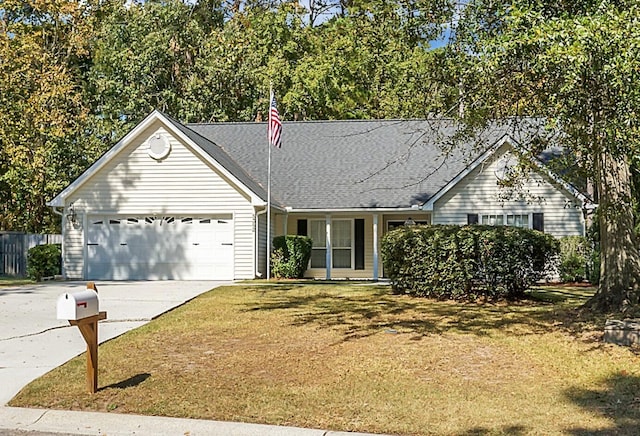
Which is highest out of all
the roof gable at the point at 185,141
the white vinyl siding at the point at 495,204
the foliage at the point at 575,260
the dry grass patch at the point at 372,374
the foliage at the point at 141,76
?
the foliage at the point at 141,76

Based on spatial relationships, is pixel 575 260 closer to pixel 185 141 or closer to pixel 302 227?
pixel 302 227

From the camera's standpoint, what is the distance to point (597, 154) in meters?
9.76

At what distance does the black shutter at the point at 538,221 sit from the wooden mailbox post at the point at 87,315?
55.7ft

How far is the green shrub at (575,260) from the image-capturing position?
20438 millimetres

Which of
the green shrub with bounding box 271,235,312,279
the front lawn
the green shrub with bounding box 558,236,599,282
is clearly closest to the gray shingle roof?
the green shrub with bounding box 271,235,312,279

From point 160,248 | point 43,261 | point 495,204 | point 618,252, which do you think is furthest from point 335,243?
point 618,252

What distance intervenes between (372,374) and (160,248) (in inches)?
598

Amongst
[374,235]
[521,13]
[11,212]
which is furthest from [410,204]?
[11,212]

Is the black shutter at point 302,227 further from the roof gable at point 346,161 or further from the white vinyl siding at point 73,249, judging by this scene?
the white vinyl siding at point 73,249

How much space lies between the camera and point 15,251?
25562 millimetres

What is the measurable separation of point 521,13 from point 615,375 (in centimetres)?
441

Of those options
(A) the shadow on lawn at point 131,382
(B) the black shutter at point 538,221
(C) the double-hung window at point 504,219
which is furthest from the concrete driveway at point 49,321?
(B) the black shutter at point 538,221

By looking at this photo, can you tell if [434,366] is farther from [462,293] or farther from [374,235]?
[374,235]

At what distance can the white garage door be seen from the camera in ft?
71.8
